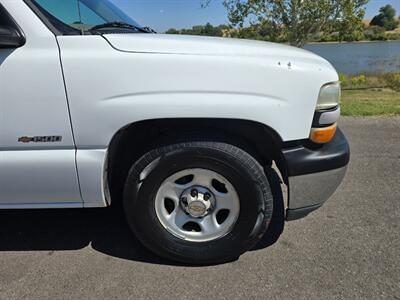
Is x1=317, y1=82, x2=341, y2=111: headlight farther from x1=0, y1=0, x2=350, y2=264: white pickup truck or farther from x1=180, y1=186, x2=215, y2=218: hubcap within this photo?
x1=180, y1=186, x2=215, y2=218: hubcap

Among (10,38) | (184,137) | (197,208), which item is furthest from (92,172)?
(10,38)

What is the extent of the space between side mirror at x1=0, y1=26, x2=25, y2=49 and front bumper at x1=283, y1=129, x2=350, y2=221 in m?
1.76

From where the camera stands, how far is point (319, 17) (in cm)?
1078

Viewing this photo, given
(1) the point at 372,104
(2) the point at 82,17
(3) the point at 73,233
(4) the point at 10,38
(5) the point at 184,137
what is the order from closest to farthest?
1. (4) the point at 10,38
2. (5) the point at 184,137
3. (2) the point at 82,17
4. (3) the point at 73,233
5. (1) the point at 372,104

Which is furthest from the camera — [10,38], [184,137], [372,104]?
[372,104]

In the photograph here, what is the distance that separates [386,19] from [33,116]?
76189mm

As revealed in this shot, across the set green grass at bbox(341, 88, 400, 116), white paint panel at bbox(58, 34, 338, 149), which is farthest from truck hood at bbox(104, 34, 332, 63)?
green grass at bbox(341, 88, 400, 116)

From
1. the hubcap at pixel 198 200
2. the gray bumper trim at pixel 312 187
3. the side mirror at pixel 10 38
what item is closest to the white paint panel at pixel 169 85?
the side mirror at pixel 10 38

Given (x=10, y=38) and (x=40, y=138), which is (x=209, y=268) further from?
(x=10, y=38)

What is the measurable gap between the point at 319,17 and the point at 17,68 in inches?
394

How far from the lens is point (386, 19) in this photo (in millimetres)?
67438

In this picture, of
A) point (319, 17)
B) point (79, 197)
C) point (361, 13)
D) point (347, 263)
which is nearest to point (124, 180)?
point (79, 197)

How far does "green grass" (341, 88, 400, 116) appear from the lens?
7.45 meters

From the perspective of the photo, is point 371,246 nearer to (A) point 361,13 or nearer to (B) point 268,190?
(B) point 268,190
